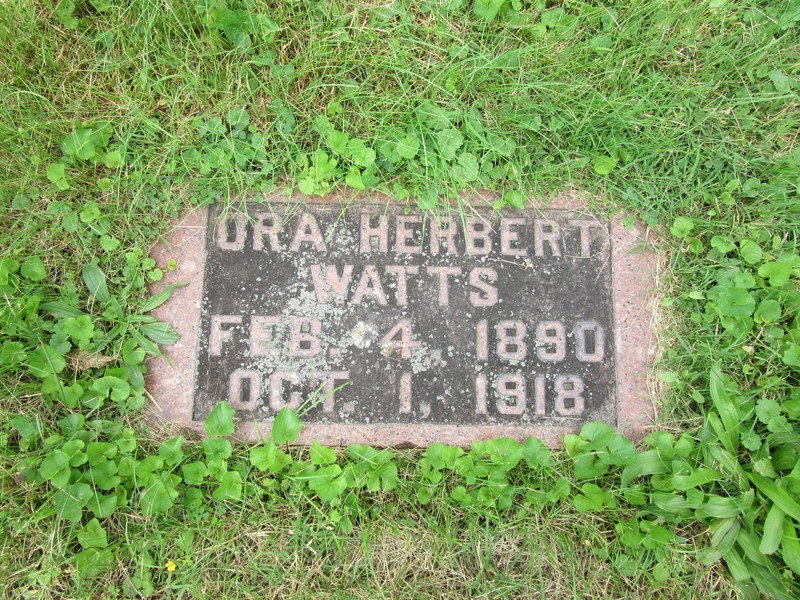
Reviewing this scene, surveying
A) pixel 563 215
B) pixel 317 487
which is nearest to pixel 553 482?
pixel 317 487

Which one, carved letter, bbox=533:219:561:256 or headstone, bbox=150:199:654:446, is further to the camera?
carved letter, bbox=533:219:561:256

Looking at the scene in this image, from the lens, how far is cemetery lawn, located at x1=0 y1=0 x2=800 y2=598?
1828mm

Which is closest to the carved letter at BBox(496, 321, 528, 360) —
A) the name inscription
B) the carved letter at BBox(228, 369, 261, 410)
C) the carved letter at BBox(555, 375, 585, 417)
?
the name inscription

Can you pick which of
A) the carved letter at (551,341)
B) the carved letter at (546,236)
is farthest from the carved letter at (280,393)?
the carved letter at (546,236)

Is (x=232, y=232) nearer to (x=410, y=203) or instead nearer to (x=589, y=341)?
(x=410, y=203)

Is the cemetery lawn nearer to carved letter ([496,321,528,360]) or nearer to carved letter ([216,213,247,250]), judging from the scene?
carved letter ([216,213,247,250])

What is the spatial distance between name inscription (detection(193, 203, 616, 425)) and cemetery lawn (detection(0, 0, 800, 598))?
0.40ft

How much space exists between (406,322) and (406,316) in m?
0.02

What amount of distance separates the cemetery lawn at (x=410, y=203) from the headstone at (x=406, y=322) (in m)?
0.10

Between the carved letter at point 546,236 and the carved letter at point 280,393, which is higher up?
the carved letter at point 546,236

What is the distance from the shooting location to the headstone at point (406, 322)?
1.92m

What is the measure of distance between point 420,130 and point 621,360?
3.73 ft

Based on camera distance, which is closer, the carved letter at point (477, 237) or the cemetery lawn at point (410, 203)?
the cemetery lawn at point (410, 203)

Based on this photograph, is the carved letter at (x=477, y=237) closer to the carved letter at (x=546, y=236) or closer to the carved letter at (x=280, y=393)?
the carved letter at (x=546, y=236)
